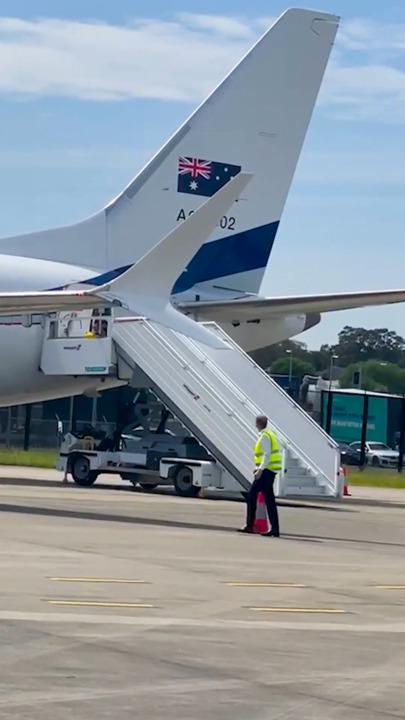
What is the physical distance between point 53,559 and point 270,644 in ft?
17.3

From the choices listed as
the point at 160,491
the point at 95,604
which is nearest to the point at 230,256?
the point at 160,491

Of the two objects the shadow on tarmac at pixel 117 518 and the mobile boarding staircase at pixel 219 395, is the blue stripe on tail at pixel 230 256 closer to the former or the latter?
the mobile boarding staircase at pixel 219 395

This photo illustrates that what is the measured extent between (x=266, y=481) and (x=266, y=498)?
0.30 metres

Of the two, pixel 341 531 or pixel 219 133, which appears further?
pixel 219 133

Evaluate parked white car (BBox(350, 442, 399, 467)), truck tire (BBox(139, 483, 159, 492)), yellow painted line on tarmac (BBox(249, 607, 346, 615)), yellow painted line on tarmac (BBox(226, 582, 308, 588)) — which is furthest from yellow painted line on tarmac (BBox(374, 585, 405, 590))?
parked white car (BBox(350, 442, 399, 467))

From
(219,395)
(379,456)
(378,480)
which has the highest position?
(219,395)

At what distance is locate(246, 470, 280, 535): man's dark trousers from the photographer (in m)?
20.9

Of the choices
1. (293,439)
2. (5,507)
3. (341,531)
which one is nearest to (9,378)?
(293,439)

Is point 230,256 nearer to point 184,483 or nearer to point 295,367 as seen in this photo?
point 184,483

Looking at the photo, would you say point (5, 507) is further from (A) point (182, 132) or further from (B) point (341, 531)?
(A) point (182, 132)

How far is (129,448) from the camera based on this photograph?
31969mm

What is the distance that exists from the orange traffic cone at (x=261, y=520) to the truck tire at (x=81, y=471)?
11610mm

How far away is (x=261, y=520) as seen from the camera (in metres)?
21.3

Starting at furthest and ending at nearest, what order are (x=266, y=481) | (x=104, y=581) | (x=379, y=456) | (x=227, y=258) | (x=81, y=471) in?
(x=379, y=456), (x=227, y=258), (x=81, y=471), (x=266, y=481), (x=104, y=581)
